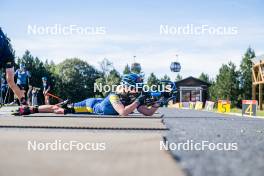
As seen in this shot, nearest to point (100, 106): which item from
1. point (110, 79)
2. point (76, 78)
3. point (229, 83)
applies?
point (229, 83)

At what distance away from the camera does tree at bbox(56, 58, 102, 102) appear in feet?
259

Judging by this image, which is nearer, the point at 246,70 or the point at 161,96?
the point at 161,96

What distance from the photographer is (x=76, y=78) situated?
283 ft

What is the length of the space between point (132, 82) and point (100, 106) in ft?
3.72

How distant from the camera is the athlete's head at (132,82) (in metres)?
10.6

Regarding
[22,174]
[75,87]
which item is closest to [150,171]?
[22,174]

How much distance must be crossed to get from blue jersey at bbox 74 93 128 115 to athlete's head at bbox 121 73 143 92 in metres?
0.44

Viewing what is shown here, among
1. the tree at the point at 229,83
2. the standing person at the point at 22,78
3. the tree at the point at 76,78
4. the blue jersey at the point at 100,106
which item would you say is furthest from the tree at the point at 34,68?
the blue jersey at the point at 100,106

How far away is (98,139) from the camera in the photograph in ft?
14.9

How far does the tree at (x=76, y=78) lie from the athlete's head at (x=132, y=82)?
66220 mm

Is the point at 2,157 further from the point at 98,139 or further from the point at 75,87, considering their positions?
the point at 75,87

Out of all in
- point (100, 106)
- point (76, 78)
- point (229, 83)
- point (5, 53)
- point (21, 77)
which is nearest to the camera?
point (5, 53)

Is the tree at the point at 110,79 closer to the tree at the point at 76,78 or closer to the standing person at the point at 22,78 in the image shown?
the tree at the point at 76,78

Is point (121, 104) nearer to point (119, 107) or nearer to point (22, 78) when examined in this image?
point (119, 107)
